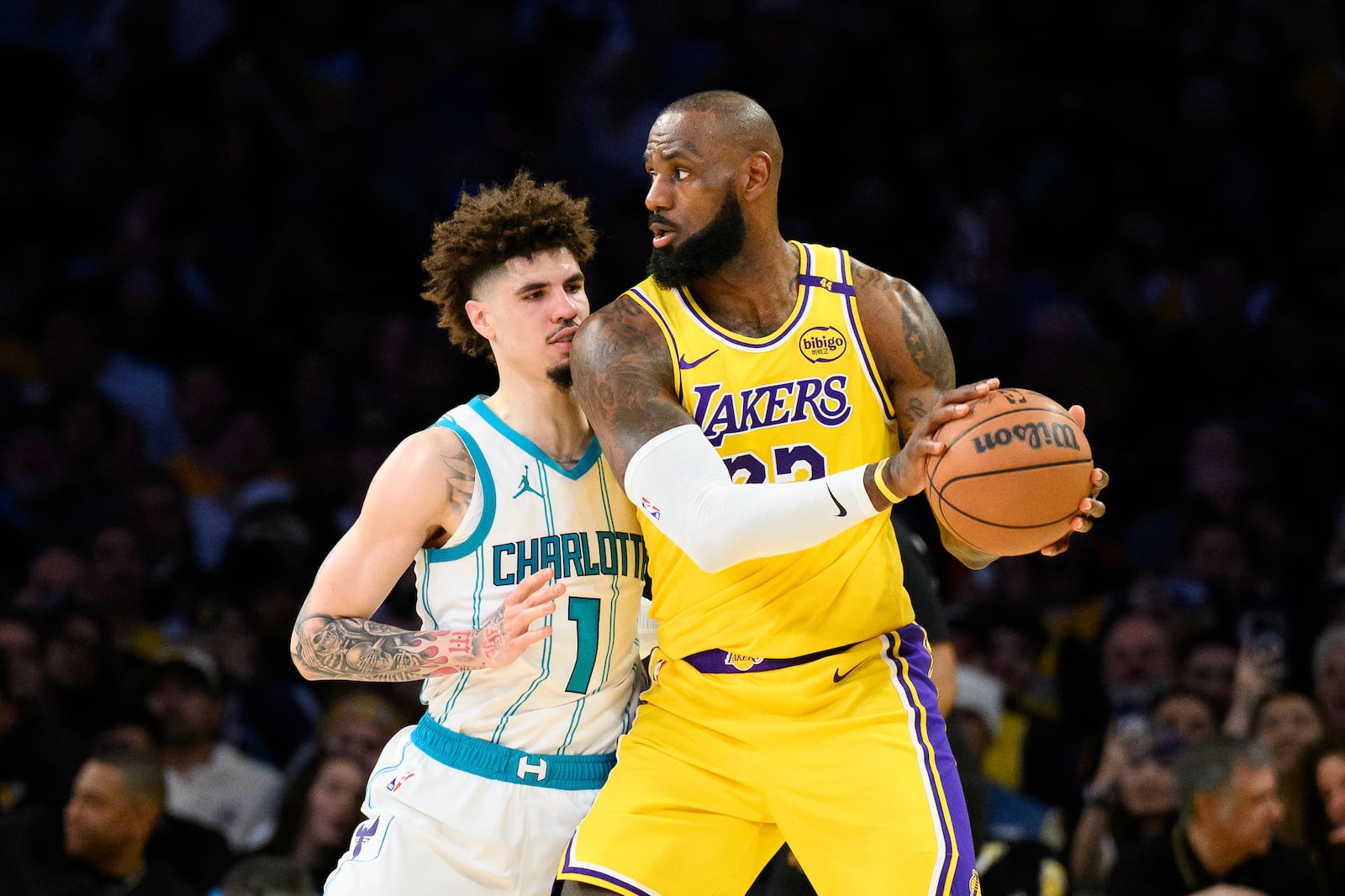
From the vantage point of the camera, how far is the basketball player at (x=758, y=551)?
3506mm

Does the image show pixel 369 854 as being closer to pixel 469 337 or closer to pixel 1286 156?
pixel 469 337

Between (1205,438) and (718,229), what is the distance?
4.95m

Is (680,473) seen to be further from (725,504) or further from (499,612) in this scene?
(499,612)

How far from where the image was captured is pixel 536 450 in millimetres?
3914

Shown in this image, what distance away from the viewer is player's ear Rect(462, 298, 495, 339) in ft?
13.4

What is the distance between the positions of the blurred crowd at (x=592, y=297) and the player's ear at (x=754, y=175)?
3.49 metres

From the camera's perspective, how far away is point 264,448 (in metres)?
8.61

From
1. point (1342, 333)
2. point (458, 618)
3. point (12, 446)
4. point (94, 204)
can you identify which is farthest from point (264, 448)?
point (1342, 333)

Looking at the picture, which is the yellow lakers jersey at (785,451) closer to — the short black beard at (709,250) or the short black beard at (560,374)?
the short black beard at (709,250)

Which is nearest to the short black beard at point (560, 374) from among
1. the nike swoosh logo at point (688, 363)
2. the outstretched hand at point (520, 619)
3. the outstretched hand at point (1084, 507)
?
the nike swoosh logo at point (688, 363)

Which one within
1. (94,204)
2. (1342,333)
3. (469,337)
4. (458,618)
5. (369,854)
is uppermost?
(94,204)

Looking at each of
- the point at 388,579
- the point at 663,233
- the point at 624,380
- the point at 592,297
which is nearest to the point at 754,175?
the point at 663,233

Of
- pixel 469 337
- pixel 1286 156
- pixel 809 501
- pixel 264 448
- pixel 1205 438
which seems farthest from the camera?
pixel 1286 156

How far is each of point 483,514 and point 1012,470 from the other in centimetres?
127
